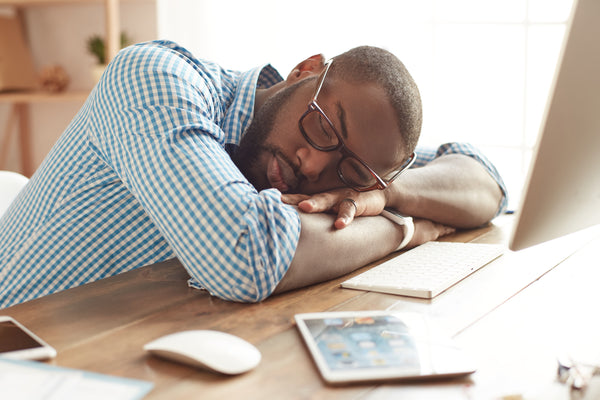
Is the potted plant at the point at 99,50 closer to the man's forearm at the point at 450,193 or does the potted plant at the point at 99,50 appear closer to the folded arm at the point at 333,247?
the man's forearm at the point at 450,193

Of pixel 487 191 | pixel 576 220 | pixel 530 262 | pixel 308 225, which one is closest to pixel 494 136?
pixel 487 191

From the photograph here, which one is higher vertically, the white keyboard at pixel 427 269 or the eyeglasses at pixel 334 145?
the eyeglasses at pixel 334 145

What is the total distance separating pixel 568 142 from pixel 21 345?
0.68 meters

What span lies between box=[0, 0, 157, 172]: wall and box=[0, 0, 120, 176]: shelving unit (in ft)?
0.16

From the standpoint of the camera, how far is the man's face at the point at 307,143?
132 cm

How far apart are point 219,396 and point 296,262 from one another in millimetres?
404

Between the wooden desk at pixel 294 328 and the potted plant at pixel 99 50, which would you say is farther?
the potted plant at pixel 99 50

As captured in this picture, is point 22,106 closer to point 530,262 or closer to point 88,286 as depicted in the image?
point 88,286

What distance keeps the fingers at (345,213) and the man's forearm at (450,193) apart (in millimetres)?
170

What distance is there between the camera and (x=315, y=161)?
135cm

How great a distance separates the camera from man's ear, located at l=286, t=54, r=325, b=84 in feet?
5.00

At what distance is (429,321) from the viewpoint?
926mm

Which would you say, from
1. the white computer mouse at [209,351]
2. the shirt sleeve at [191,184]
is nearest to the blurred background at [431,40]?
the shirt sleeve at [191,184]

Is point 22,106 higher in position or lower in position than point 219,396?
lower
